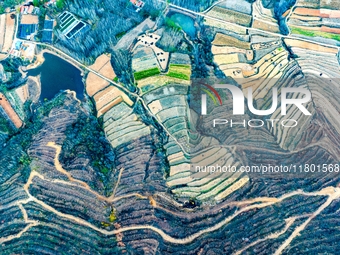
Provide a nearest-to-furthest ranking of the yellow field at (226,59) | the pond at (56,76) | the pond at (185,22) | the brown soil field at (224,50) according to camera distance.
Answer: the pond at (56,76) < the yellow field at (226,59) < the brown soil field at (224,50) < the pond at (185,22)

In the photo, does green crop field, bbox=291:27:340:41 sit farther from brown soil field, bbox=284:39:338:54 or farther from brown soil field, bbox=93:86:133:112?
brown soil field, bbox=93:86:133:112

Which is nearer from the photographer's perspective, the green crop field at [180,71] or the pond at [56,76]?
the green crop field at [180,71]

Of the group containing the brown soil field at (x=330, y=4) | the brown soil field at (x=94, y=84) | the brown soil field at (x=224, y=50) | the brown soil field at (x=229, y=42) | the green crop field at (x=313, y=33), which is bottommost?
the brown soil field at (x=94, y=84)

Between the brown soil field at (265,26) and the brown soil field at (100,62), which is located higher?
the brown soil field at (265,26)

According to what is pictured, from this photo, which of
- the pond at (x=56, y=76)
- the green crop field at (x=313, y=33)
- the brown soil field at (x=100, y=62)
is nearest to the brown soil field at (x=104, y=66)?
the brown soil field at (x=100, y=62)

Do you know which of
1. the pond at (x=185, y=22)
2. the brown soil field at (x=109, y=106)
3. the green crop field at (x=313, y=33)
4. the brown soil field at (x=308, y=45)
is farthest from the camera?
the pond at (x=185, y=22)

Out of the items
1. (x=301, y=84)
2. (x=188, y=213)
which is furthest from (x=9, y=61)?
(x=301, y=84)

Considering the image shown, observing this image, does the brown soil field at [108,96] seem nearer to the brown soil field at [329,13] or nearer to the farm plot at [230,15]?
the farm plot at [230,15]

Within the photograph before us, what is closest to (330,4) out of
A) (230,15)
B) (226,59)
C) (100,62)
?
(230,15)

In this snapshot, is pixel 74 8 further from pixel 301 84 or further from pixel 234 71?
pixel 301 84
